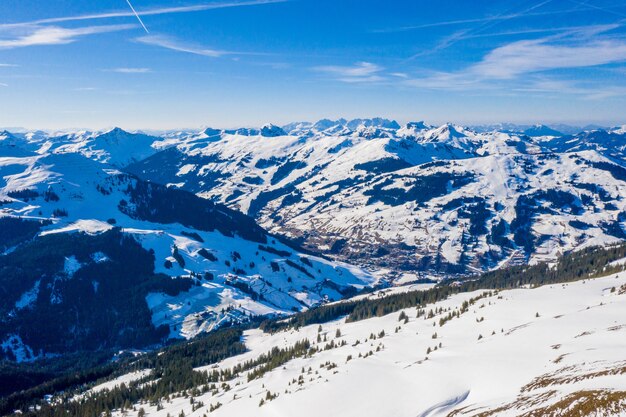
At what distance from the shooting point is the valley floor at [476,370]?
37000 mm

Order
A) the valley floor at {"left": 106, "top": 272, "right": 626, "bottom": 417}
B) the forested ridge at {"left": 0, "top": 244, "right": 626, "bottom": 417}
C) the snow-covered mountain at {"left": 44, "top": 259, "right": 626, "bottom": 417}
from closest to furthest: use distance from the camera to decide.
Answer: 1. the valley floor at {"left": 106, "top": 272, "right": 626, "bottom": 417}
2. the snow-covered mountain at {"left": 44, "top": 259, "right": 626, "bottom": 417}
3. the forested ridge at {"left": 0, "top": 244, "right": 626, "bottom": 417}

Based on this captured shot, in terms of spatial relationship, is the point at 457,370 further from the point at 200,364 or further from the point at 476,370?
the point at 200,364

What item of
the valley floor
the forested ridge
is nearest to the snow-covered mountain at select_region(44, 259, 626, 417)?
the valley floor

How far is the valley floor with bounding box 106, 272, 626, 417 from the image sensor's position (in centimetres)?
3700

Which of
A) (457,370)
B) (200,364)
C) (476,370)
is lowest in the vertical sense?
(200,364)

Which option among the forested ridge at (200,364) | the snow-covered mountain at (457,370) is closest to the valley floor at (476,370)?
the snow-covered mountain at (457,370)

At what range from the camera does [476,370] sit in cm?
5403

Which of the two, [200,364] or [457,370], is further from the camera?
[200,364]

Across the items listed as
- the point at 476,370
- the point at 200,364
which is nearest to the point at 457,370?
the point at 476,370

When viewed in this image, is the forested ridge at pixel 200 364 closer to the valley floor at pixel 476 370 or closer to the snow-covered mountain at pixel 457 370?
the snow-covered mountain at pixel 457 370

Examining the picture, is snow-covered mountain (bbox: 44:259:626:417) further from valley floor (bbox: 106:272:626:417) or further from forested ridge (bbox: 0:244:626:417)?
forested ridge (bbox: 0:244:626:417)

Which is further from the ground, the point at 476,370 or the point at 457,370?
the point at 476,370

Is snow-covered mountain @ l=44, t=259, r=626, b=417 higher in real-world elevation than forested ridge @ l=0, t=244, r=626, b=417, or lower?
higher

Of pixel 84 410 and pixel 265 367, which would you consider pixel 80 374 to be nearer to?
pixel 84 410
